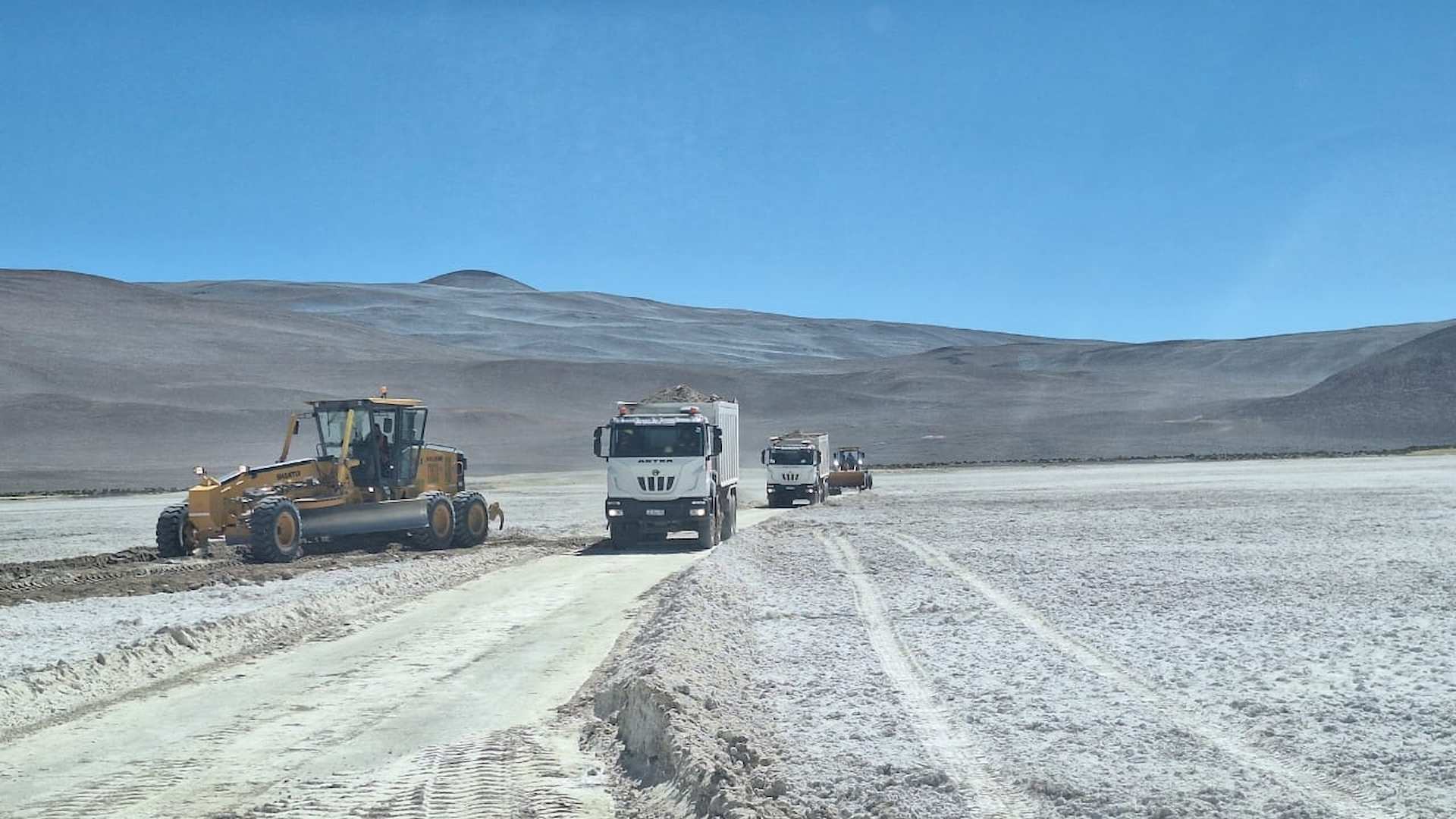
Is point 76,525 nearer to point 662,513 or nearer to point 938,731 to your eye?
point 662,513

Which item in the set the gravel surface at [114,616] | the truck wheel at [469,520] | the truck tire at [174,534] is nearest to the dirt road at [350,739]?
the gravel surface at [114,616]

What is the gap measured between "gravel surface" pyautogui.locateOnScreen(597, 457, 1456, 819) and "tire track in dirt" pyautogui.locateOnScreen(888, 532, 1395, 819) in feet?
0.08

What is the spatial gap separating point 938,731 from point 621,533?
60.1 ft

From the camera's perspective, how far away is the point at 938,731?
29.0 feet

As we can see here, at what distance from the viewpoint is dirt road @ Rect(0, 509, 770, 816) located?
7.85 metres

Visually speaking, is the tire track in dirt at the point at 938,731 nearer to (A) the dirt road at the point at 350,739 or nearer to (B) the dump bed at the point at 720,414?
(A) the dirt road at the point at 350,739

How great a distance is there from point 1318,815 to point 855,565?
14531 mm

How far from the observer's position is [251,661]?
13.0 meters

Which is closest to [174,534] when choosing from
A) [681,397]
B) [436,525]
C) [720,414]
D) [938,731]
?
[436,525]

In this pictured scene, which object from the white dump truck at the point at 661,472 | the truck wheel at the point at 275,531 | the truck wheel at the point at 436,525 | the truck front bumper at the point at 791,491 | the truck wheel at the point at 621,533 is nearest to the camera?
the truck wheel at the point at 275,531

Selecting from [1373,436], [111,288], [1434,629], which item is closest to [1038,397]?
[1373,436]

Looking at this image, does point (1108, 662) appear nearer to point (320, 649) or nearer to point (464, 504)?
point (320, 649)

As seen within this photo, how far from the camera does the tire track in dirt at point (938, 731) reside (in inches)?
282

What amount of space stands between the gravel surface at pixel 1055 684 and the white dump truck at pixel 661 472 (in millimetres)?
3593
